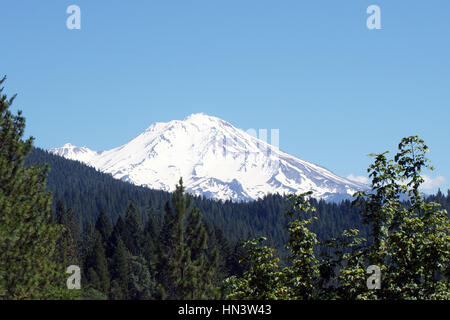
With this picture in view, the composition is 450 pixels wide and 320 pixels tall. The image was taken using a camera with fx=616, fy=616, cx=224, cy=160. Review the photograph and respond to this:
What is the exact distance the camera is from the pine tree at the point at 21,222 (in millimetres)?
30906

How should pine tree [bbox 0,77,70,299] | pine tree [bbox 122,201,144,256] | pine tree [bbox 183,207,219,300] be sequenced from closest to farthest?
pine tree [bbox 0,77,70,299]
pine tree [bbox 183,207,219,300]
pine tree [bbox 122,201,144,256]

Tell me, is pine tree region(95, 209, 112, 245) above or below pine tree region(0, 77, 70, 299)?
above

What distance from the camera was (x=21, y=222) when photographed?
107ft

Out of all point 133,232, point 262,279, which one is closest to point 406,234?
point 262,279

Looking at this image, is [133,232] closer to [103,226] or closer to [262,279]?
[103,226]

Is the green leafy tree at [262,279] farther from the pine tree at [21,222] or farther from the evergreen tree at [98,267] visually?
the evergreen tree at [98,267]

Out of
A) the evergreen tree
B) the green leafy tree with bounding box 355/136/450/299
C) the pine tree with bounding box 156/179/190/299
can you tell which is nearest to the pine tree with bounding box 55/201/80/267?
the evergreen tree

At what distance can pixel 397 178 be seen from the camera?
1962 cm

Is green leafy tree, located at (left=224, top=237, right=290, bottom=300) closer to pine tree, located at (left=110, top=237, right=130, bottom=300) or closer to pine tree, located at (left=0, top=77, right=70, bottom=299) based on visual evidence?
pine tree, located at (left=0, top=77, right=70, bottom=299)

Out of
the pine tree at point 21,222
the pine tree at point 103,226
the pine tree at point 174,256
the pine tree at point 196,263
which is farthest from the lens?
the pine tree at point 103,226

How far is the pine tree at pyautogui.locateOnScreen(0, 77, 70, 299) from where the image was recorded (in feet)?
101

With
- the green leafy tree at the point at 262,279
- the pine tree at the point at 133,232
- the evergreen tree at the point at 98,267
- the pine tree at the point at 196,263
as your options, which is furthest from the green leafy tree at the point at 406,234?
the pine tree at the point at 133,232
